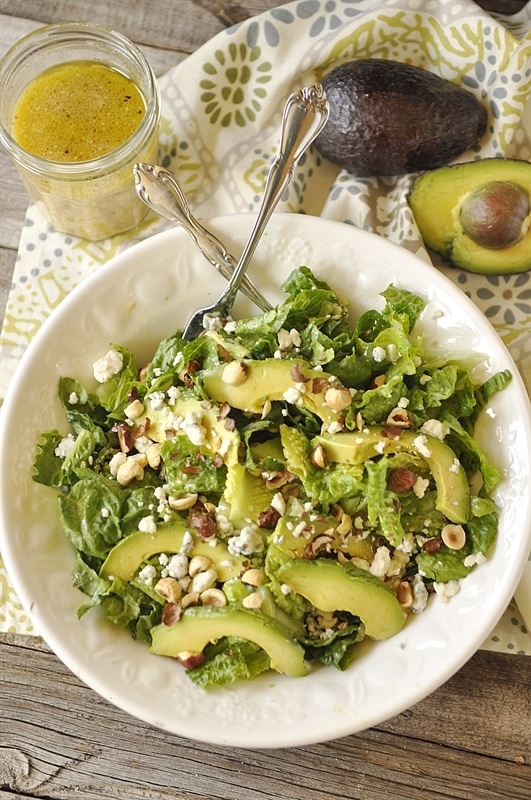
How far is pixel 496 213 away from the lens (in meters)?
1.97

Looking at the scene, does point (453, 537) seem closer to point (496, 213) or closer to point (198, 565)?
point (198, 565)

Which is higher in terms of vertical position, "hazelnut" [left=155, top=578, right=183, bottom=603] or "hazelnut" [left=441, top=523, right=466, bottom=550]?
"hazelnut" [left=441, top=523, right=466, bottom=550]

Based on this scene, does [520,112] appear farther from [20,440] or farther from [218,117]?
[20,440]

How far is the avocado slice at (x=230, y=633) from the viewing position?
151 centimetres

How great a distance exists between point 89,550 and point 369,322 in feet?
Answer: 2.42

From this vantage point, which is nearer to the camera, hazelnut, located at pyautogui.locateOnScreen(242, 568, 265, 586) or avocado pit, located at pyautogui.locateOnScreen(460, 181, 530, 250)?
hazelnut, located at pyautogui.locateOnScreen(242, 568, 265, 586)

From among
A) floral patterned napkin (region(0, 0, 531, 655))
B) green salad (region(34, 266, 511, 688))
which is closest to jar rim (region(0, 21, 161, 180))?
floral patterned napkin (region(0, 0, 531, 655))

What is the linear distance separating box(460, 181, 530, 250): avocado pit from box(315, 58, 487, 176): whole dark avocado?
0.50ft

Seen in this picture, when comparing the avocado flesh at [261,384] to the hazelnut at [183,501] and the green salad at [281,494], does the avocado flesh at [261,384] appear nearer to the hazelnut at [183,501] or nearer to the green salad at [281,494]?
the green salad at [281,494]

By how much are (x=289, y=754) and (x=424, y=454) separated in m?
0.85

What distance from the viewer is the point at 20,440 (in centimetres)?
168

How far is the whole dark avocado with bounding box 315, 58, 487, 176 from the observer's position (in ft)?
6.59

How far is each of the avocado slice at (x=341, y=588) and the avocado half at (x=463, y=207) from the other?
884mm

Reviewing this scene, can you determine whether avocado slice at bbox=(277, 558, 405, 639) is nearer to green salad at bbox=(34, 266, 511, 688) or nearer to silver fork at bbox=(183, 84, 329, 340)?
green salad at bbox=(34, 266, 511, 688)
